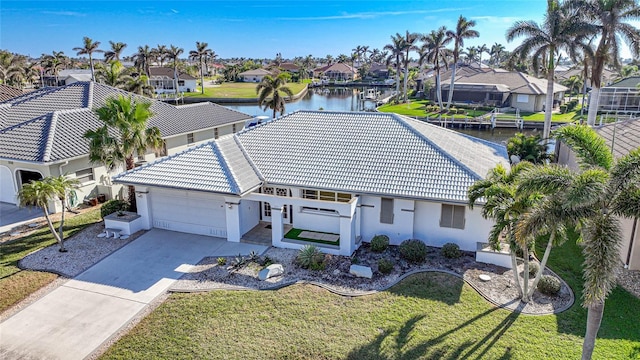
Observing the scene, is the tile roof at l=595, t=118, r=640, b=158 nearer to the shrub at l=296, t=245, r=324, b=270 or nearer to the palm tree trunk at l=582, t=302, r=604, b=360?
the palm tree trunk at l=582, t=302, r=604, b=360

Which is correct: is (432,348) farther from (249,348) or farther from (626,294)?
(626,294)

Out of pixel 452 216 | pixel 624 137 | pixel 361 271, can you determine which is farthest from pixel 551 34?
pixel 361 271

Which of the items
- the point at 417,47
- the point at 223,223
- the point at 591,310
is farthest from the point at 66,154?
the point at 417,47

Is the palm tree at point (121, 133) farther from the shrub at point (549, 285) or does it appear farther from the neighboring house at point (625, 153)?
the neighboring house at point (625, 153)

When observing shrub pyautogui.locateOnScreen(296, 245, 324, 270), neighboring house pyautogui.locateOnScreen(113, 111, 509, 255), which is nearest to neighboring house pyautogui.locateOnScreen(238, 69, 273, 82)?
neighboring house pyautogui.locateOnScreen(113, 111, 509, 255)

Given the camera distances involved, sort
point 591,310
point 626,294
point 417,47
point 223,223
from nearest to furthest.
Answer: point 591,310, point 626,294, point 223,223, point 417,47

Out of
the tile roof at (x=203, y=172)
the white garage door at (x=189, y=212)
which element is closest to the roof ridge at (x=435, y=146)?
the tile roof at (x=203, y=172)

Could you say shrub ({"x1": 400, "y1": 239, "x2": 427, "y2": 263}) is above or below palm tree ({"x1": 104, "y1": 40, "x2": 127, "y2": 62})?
below
